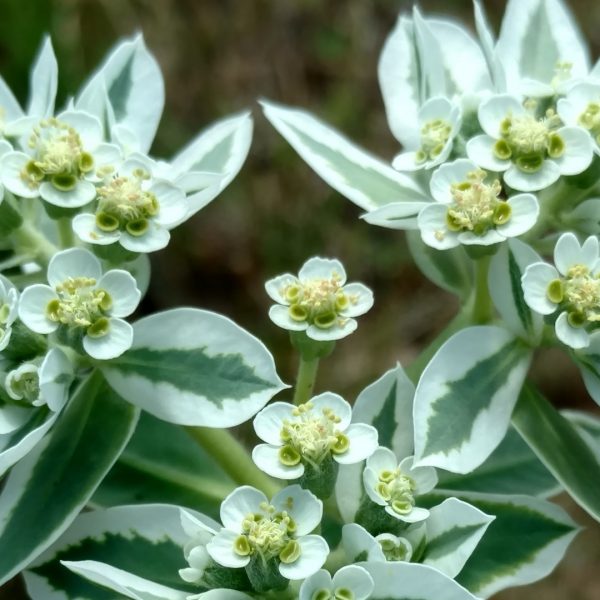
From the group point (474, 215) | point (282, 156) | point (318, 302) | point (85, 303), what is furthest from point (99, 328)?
point (282, 156)

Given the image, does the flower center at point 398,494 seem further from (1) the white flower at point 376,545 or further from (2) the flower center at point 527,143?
(2) the flower center at point 527,143

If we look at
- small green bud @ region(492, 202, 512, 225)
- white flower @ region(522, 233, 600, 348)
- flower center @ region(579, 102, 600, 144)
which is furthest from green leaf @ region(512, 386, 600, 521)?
flower center @ region(579, 102, 600, 144)

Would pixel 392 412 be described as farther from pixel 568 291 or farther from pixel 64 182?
pixel 64 182

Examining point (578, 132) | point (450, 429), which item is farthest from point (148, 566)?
point (578, 132)

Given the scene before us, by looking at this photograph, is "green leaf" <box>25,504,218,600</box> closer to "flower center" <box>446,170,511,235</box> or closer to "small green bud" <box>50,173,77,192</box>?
"small green bud" <box>50,173,77,192</box>

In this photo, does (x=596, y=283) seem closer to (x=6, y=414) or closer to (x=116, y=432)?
(x=116, y=432)

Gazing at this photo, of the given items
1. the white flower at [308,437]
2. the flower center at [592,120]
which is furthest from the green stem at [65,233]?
the flower center at [592,120]
